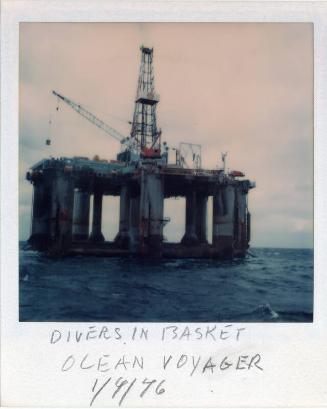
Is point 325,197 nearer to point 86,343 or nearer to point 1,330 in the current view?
point 86,343

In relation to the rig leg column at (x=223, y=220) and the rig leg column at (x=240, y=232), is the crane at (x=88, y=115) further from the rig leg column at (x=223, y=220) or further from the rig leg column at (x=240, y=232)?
the rig leg column at (x=223, y=220)

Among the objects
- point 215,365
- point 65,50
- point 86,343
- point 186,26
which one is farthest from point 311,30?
point 86,343

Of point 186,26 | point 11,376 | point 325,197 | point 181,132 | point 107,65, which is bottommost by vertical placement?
point 11,376

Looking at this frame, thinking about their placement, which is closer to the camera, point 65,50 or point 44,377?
point 44,377

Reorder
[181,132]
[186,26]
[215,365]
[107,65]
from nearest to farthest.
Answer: [215,365] → [186,26] → [107,65] → [181,132]

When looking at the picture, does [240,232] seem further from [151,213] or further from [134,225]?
[134,225]

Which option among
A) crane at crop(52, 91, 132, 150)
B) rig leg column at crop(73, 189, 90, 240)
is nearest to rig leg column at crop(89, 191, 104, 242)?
rig leg column at crop(73, 189, 90, 240)

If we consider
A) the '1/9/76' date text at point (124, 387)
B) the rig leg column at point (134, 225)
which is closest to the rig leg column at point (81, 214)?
the rig leg column at point (134, 225)

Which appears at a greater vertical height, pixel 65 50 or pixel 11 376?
pixel 65 50
